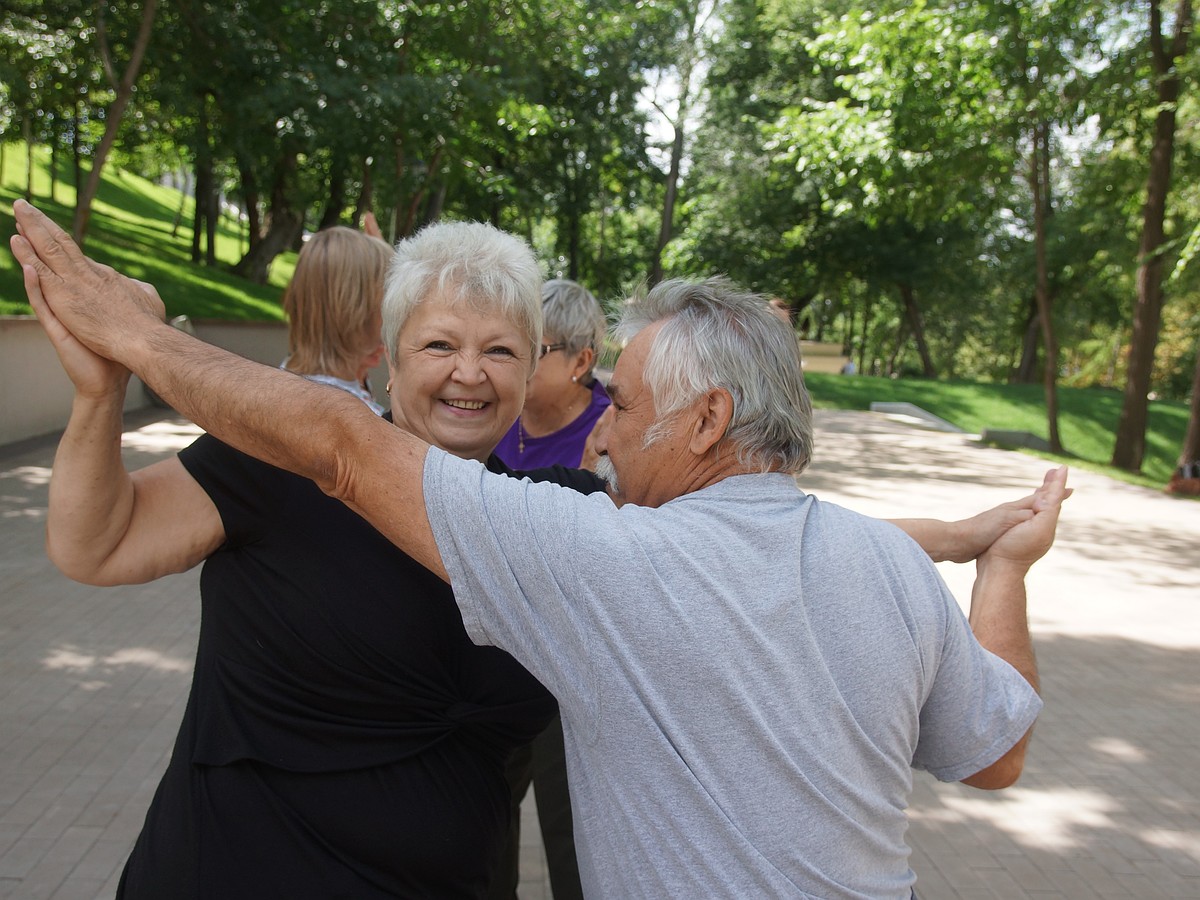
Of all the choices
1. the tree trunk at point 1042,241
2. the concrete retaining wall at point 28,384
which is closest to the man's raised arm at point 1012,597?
the concrete retaining wall at point 28,384

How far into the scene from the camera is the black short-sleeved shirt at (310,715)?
5.76 ft

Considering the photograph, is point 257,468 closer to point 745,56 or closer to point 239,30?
point 239,30

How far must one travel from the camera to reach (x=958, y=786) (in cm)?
494

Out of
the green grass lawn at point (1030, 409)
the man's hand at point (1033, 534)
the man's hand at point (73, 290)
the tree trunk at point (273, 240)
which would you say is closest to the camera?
the man's hand at point (73, 290)

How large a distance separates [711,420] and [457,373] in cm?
62

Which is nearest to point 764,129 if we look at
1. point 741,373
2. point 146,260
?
point 146,260

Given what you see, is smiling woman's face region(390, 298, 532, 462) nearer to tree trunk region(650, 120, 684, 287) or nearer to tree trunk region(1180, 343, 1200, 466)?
tree trunk region(1180, 343, 1200, 466)

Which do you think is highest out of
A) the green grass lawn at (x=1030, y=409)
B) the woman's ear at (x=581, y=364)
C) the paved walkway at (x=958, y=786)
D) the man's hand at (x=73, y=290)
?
the man's hand at (x=73, y=290)

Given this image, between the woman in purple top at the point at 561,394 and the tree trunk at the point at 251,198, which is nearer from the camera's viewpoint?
the woman in purple top at the point at 561,394

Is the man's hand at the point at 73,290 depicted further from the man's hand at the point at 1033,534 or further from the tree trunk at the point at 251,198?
the tree trunk at the point at 251,198

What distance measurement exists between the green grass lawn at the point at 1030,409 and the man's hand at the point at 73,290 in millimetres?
16612

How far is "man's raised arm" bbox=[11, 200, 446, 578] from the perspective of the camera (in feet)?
4.79

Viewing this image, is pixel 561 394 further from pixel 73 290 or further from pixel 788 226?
pixel 788 226

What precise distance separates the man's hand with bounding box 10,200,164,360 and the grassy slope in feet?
22.3
